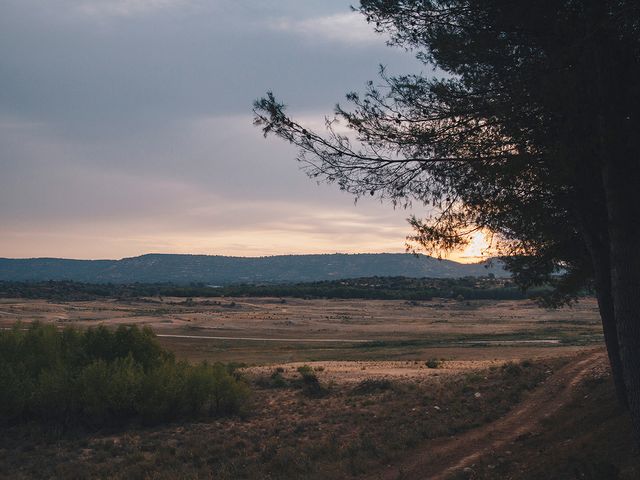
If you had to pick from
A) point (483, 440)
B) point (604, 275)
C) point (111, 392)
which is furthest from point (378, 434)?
point (111, 392)

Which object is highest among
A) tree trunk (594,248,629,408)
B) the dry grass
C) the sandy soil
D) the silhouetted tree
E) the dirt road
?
the silhouetted tree

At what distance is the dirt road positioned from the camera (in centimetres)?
1447

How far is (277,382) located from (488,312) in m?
88.4

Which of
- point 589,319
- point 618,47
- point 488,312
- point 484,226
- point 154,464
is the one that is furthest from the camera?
point 488,312

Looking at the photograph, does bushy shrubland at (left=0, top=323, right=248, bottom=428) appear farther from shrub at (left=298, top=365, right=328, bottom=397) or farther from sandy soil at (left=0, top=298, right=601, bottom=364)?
→ sandy soil at (left=0, top=298, right=601, bottom=364)

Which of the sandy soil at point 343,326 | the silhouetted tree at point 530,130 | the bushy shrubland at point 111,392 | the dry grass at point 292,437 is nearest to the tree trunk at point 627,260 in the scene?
the silhouetted tree at point 530,130

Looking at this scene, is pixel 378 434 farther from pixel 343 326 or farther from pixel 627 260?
pixel 343 326

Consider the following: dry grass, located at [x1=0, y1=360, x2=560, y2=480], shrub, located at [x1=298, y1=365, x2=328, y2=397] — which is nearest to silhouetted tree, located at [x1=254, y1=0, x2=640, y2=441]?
dry grass, located at [x1=0, y1=360, x2=560, y2=480]

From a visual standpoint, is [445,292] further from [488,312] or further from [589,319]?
[589,319]

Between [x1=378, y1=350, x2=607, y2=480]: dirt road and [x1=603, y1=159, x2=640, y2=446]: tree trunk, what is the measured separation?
15.6ft

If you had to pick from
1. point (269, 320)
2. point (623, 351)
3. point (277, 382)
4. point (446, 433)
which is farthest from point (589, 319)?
point (623, 351)

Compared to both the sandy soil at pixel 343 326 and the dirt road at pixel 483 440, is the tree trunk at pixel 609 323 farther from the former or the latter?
the sandy soil at pixel 343 326

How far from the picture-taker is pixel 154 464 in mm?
17312

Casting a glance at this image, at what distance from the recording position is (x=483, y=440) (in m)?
16.6
